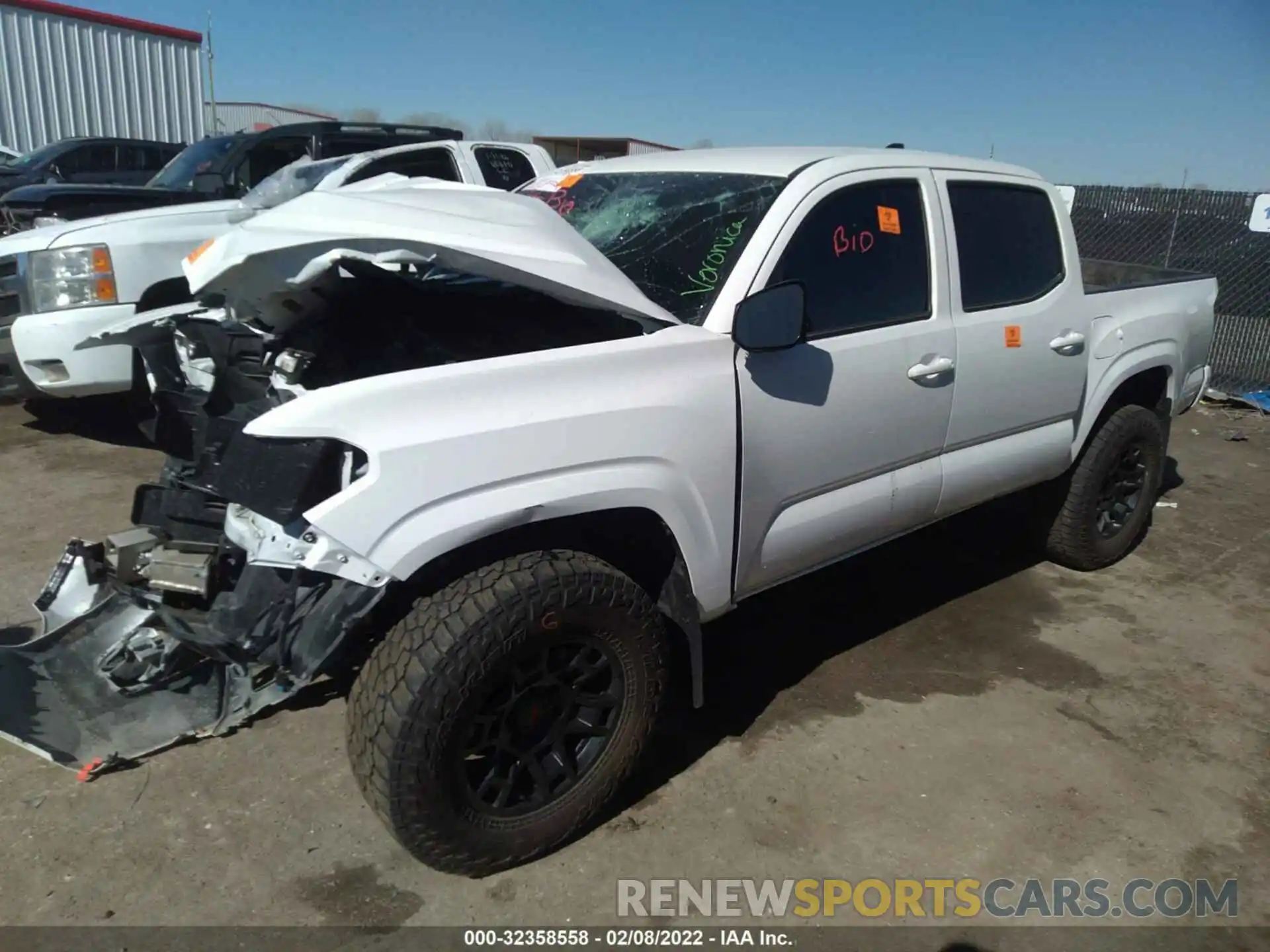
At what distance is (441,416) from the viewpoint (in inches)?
90.0

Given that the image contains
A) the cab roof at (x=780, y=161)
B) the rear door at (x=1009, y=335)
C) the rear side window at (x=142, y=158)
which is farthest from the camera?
the rear side window at (x=142, y=158)

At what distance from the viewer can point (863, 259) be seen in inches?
128

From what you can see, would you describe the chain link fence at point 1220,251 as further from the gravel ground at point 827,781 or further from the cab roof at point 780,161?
the cab roof at point 780,161

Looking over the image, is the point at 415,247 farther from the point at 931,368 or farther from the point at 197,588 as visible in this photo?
the point at 931,368

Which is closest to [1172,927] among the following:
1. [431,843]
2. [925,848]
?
[925,848]

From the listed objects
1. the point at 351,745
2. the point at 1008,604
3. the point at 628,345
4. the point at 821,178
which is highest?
the point at 821,178

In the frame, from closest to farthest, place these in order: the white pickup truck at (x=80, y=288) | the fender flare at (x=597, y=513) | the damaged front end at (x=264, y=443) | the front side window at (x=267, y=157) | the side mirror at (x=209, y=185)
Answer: the fender flare at (x=597, y=513) < the damaged front end at (x=264, y=443) < the white pickup truck at (x=80, y=288) < the side mirror at (x=209, y=185) < the front side window at (x=267, y=157)

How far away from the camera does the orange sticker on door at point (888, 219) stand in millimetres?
3357

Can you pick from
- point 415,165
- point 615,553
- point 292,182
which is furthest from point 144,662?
point 415,165

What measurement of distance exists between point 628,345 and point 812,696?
1678 mm

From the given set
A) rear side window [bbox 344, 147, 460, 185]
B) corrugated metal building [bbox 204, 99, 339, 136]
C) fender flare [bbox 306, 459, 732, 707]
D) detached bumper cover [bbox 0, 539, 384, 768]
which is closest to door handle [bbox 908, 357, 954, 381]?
fender flare [bbox 306, 459, 732, 707]

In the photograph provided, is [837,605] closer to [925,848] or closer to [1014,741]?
[1014,741]

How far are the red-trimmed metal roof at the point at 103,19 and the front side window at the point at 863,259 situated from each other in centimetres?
1867

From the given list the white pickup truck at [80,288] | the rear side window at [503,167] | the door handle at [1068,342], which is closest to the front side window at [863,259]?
the door handle at [1068,342]
